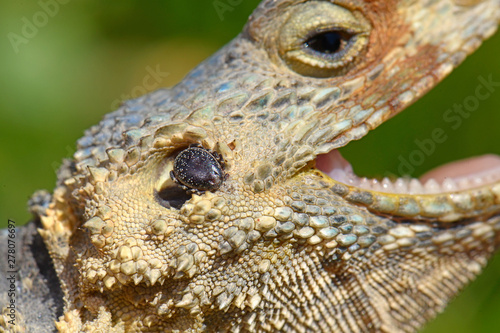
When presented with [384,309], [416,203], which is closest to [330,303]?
[384,309]

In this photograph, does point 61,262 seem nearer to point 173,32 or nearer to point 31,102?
point 31,102

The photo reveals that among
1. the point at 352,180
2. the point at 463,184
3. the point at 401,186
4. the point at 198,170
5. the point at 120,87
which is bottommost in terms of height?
the point at 463,184

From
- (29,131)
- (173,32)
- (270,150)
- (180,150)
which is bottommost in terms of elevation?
(270,150)

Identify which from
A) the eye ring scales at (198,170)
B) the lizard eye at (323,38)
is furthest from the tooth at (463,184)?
the eye ring scales at (198,170)

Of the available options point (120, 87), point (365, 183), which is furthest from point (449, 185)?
point (120, 87)

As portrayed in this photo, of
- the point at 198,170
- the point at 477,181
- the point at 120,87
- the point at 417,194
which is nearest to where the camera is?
the point at 198,170

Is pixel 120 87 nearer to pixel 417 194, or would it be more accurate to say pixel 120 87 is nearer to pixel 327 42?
pixel 327 42

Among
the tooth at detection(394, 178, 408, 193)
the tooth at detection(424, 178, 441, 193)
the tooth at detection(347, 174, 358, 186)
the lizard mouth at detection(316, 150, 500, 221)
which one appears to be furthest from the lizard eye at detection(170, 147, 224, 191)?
the tooth at detection(424, 178, 441, 193)
